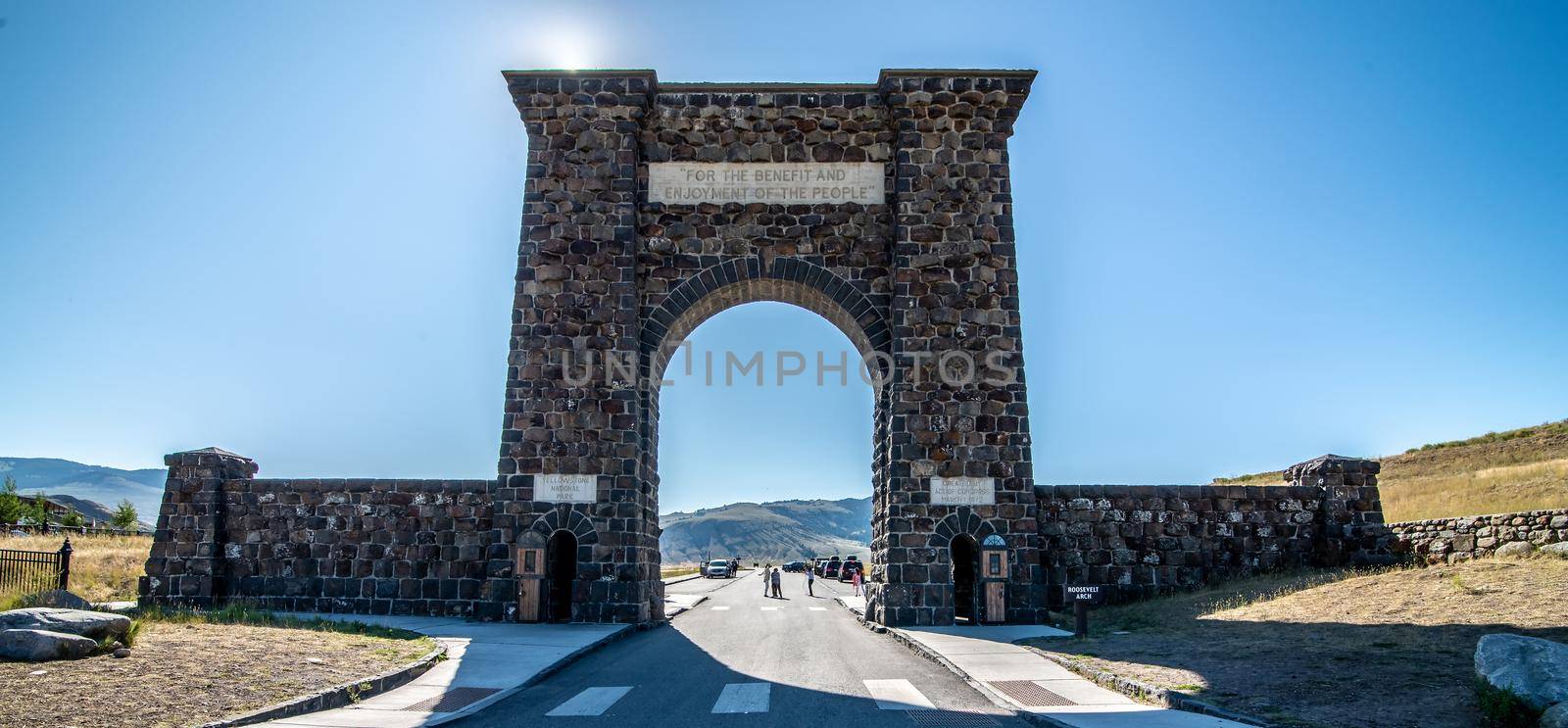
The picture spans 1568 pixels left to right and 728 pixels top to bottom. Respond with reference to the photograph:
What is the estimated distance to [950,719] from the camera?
953cm

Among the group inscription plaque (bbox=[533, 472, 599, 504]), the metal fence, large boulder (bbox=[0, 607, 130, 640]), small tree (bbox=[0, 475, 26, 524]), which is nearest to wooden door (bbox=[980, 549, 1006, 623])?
inscription plaque (bbox=[533, 472, 599, 504])

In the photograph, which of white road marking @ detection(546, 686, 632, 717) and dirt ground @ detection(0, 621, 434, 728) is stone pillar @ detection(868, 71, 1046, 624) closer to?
white road marking @ detection(546, 686, 632, 717)

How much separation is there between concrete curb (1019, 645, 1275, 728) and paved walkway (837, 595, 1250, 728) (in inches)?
4.0

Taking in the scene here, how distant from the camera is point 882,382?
2109 cm

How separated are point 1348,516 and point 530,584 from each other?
1692 cm

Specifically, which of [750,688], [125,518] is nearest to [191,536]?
[750,688]

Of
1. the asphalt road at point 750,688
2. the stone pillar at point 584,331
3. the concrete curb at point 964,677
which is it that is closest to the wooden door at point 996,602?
the concrete curb at point 964,677

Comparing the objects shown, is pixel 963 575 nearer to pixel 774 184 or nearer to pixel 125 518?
pixel 774 184

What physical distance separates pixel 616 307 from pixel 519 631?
22.6 ft

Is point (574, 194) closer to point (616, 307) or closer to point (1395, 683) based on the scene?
point (616, 307)

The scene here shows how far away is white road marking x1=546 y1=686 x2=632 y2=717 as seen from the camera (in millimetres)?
9859

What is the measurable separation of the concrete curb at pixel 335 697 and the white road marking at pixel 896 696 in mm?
5470

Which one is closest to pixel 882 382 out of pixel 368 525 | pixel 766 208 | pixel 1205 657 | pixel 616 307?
pixel 766 208

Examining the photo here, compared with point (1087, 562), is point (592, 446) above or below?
above
